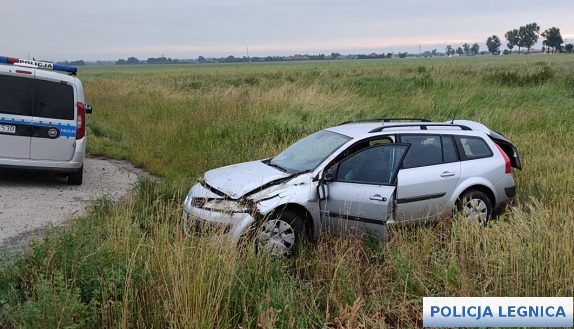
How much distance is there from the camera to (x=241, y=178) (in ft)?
21.0

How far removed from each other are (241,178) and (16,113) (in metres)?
4.57

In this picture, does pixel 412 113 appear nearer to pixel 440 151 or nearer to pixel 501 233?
pixel 440 151

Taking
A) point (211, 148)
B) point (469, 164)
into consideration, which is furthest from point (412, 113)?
point (469, 164)

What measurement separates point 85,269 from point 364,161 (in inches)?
129

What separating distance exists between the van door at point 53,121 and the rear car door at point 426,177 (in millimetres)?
5556

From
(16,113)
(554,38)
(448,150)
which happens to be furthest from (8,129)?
(554,38)

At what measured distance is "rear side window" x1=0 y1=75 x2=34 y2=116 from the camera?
28.5ft

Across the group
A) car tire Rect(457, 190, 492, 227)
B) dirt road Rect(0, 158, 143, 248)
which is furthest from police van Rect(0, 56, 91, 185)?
car tire Rect(457, 190, 492, 227)

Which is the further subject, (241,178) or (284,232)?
(241,178)

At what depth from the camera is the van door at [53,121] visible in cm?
885

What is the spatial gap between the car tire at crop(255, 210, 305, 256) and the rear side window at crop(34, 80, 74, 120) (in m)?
4.99

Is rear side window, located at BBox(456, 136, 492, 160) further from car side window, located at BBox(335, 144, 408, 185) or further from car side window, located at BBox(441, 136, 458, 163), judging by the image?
car side window, located at BBox(335, 144, 408, 185)

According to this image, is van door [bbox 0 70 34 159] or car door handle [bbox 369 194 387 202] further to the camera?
van door [bbox 0 70 34 159]

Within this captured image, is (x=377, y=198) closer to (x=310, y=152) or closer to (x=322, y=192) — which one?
(x=322, y=192)
